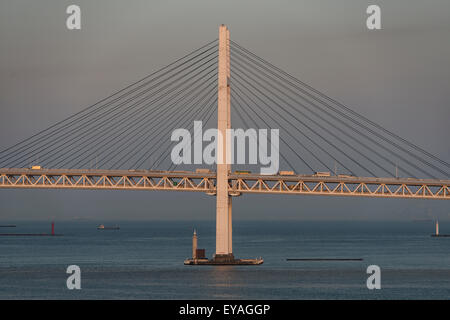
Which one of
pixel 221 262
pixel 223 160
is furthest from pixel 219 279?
pixel 223 160

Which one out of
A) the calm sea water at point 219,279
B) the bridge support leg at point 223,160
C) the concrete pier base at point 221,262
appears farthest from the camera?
the concrete pier base at point 221,262

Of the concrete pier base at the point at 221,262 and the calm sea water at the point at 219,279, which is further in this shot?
the concrete pier base at the point at 221,262

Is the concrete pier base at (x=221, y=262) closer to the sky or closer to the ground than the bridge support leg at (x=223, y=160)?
closer to the ground

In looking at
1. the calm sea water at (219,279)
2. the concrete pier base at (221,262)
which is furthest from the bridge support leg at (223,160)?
the calm sea water at (219,279)

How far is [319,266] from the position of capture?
96000 millimetres

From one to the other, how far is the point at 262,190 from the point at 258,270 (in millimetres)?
7219

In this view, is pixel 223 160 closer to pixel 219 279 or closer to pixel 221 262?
pixel 221 262

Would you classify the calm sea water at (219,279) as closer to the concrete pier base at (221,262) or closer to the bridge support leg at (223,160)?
the concrete pier base at (221,262)

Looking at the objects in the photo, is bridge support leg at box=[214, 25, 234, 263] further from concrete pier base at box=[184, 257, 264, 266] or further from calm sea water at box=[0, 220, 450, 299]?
calm sea water at box=[0, 220, 450, 299]

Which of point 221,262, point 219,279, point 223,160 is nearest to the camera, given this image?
point 219,279

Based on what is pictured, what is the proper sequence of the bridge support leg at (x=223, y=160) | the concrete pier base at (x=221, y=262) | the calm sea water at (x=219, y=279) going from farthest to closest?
the concrete pier base at (x=221, y=262) < the bridge support leg at (x=223, y=160) < the calm sea water at (x=219, y=279)

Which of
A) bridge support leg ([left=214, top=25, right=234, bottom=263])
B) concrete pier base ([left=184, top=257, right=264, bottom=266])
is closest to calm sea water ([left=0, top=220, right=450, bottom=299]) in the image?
concrete pier base ([left=184, top=257, right=264, bottom=266])

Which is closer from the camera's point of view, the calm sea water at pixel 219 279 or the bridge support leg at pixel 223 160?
the calm sea water at pixel 219 279
